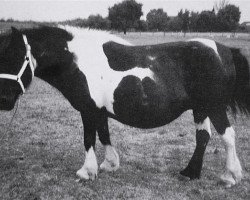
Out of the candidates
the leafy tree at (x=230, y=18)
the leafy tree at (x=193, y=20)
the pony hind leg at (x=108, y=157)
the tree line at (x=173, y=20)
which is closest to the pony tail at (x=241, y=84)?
the pony hind leg at (x=108, y=157)

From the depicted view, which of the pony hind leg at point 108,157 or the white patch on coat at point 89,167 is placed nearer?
the white patch on coat at point 89,167

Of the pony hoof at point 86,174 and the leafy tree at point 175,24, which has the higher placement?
the pony hoof at point 86,174

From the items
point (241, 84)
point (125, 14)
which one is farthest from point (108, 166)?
point (125, 14)

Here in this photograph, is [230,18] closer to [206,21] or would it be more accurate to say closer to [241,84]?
[206,21]

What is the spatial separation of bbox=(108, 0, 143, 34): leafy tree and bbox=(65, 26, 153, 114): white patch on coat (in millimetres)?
59422

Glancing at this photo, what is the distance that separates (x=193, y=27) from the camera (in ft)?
201

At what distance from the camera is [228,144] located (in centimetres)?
511

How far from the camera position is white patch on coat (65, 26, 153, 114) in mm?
4988

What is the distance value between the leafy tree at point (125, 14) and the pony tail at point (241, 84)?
59.3 metres

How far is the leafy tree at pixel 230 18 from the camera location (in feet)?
173

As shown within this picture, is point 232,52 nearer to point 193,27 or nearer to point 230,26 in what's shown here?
point 230,26

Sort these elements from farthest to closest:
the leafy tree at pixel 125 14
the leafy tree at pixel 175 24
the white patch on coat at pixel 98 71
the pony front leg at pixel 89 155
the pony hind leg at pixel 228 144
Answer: the leafy tree at pixel 125 14 → the leafy tree at pixel 175 24 → the pony front leg at pixel 89 155 → the pony hind leg at pixel 228 144 → the white patch on coat at pixel 98 71

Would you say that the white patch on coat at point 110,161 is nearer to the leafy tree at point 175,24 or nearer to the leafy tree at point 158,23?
the leafy tree at point 175,24

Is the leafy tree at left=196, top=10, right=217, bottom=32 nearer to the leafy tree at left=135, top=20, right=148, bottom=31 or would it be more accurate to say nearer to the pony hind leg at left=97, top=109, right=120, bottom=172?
the leafy tree at left=135, top=20, right=148, bottom=31
